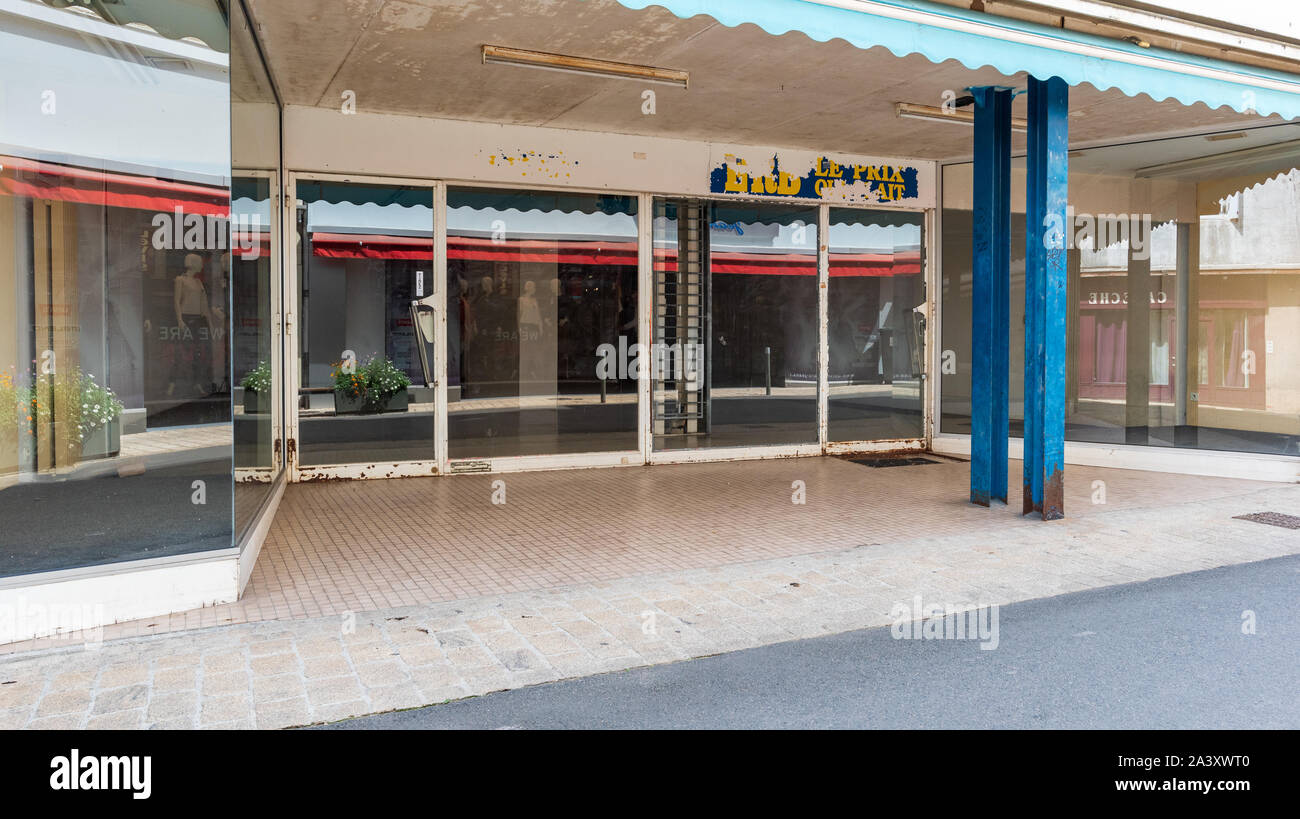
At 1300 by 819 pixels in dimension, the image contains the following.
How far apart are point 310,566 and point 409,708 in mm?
2285

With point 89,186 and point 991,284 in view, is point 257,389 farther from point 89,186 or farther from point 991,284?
point 991,284

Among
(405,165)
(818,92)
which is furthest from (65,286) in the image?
(818,92)

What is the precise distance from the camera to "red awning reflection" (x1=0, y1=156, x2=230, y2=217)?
7680mm

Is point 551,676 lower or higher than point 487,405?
→ lower

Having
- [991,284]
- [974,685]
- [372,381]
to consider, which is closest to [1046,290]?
[991,284]

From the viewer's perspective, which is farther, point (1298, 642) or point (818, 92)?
point (818, 92)

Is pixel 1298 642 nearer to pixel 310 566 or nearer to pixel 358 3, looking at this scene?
pixel 310 566

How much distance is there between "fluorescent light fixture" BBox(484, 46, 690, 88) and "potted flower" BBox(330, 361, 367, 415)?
3.19 metres

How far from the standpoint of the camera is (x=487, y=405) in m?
8.92

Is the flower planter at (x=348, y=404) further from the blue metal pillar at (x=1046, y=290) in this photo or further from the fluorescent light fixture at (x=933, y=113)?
the blue metal pillar at (x=1046, y=290)

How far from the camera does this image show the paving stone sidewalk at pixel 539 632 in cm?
340

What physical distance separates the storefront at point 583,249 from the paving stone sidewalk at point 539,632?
123cm

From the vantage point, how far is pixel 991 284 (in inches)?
281
